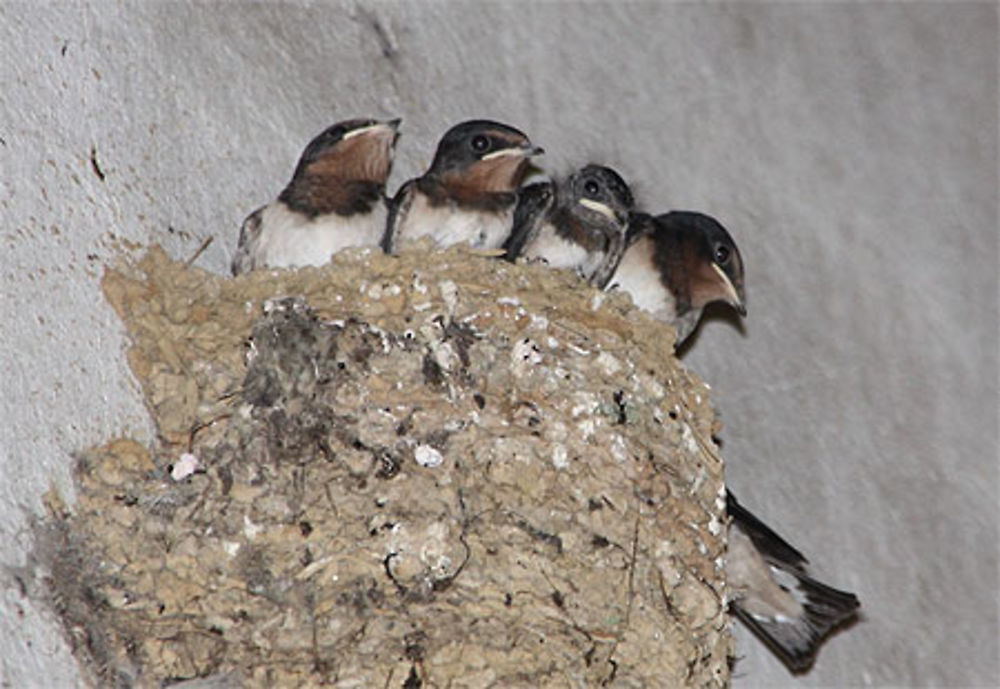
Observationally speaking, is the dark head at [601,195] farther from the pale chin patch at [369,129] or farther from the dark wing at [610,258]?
the pale chin patch at [369,129]

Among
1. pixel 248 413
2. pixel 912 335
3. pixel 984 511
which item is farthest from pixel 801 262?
pixel 248 413

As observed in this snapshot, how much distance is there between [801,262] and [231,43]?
2319 millimetres

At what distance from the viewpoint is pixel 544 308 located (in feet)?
15.7

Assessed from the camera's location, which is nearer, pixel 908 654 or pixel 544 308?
pixel 544 308

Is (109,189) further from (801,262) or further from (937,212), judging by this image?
(937,212)

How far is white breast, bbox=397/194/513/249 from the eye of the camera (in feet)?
16.4

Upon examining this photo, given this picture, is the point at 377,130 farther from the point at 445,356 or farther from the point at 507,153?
the point at 445,356

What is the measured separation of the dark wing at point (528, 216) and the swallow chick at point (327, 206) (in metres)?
0.37

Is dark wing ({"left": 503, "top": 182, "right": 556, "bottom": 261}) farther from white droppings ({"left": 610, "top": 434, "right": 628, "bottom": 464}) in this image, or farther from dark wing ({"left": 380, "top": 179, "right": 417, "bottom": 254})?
white droppings ({"left": 610, "top": 434, "right": 628, "bottom": 464})

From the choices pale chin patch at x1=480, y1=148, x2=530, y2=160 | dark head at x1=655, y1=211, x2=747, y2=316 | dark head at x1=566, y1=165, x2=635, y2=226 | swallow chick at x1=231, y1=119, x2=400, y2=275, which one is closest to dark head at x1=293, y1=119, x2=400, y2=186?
swallow chick at x1=231, y1=119, x2=400, y2=275

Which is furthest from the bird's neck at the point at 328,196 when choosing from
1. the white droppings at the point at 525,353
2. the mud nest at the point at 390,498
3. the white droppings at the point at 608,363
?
the white droppings at the point at 608,363

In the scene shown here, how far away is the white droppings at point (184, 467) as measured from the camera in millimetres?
4430

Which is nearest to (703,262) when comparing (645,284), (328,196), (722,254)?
(722,254)

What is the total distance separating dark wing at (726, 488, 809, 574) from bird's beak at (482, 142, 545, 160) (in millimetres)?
1148
